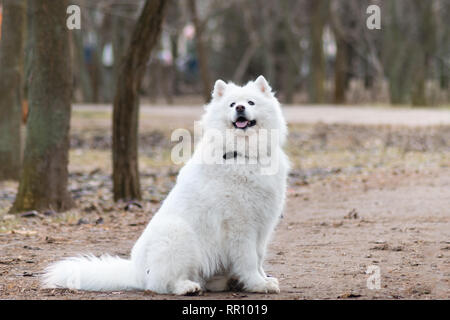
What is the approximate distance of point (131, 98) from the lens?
1194 cm

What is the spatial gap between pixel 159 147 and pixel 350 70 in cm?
2739

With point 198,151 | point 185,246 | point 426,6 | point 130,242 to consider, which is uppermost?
point 426,6

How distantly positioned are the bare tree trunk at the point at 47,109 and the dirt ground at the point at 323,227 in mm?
405

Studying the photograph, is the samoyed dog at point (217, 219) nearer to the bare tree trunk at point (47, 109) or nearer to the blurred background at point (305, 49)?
the bare tree trunk at point (47, 109)

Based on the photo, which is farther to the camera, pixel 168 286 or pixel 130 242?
pixel 130 242

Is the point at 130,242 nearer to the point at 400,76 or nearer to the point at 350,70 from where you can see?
the point at 400,76

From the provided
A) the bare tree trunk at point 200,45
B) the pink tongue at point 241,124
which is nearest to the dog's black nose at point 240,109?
the pink tongue at point 241,124

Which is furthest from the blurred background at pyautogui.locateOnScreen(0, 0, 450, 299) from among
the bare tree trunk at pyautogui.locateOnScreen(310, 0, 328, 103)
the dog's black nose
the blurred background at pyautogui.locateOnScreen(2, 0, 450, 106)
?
the blurred background at pyautogui.locateOnScreen(2, 0, 450, 106)

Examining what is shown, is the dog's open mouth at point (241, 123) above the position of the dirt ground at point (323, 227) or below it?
above

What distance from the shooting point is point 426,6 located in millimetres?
38031

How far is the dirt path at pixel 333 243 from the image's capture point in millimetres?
6746

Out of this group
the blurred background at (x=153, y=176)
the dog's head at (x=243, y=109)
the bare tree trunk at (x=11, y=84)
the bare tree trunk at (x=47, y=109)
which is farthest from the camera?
the bare tree trunk at (x=11, y=84)

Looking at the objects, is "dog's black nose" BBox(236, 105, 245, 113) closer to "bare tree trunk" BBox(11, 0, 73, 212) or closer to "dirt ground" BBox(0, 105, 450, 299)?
"dirt ground" BBox(0, 105, 450, 299)
